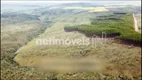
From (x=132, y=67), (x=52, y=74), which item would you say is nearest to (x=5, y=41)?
(x=52, y=74)

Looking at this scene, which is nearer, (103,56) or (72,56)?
(103,56)

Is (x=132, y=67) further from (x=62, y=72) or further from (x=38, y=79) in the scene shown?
(x=38, y=79)
